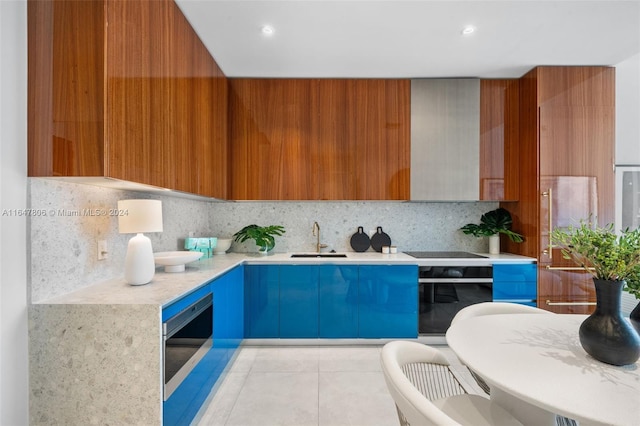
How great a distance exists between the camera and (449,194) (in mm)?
3115

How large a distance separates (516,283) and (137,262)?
10.5 ft

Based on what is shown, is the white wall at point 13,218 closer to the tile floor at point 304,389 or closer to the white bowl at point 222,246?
the tile floor at point 304,389

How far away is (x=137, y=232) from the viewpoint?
1668 mm

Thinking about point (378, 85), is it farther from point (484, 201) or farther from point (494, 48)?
point (484, 201)

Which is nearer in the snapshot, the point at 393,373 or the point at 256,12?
the point at 393,373

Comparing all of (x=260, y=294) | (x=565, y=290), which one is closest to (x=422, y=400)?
(x=260, y=294)

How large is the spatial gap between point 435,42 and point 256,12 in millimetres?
1466

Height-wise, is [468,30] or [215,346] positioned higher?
[468,30]

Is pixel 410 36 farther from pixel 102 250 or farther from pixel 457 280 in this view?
pixel 102 250

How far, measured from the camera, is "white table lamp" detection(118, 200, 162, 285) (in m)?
1.67

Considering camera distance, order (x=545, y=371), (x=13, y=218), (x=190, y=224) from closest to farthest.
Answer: (x=545, y=371), (x=13, y=218), (x=190, y=224)

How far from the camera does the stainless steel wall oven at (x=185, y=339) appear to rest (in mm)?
1438

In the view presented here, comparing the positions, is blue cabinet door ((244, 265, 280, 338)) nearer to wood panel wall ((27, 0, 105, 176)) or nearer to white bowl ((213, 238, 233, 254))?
white bowl ((213, 238, 233, 254))

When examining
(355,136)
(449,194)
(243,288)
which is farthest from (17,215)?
(449,194)
